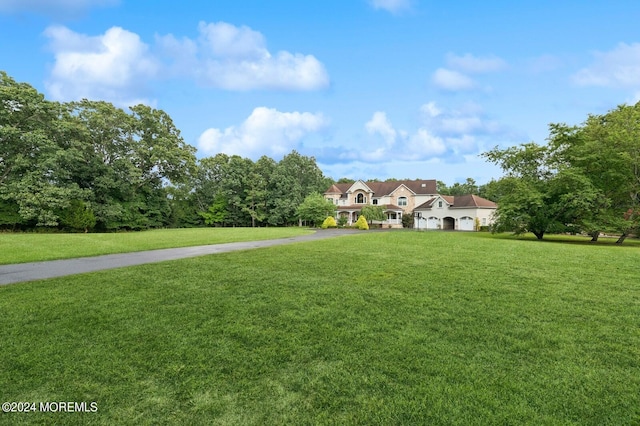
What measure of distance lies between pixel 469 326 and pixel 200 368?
11.6 ft

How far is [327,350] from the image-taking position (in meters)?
3.58

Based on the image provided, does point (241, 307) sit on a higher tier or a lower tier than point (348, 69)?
lower

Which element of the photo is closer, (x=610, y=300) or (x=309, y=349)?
(x=309, y=349)

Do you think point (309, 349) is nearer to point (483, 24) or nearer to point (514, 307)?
point (514, 307)

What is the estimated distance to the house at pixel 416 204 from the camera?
37.2 m

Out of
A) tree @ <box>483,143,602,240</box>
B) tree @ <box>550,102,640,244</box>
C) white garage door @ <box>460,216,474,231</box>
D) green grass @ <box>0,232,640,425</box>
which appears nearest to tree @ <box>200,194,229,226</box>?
white garage door @ <box>460,216,474,231</box>

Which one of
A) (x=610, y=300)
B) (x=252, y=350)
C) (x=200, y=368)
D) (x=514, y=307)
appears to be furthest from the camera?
(x=610, y=300)

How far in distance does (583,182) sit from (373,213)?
23.5 metres

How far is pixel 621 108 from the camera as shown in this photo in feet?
72.7

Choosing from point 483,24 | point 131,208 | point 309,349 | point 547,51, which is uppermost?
point 483,24

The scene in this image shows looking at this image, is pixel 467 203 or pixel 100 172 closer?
pixel 100 172

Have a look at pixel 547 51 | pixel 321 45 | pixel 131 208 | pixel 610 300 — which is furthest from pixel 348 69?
pixel 131 208

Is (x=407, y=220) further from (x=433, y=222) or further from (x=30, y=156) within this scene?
(x=30, y=156)

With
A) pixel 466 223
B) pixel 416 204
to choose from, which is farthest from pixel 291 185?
pixel 466 223
